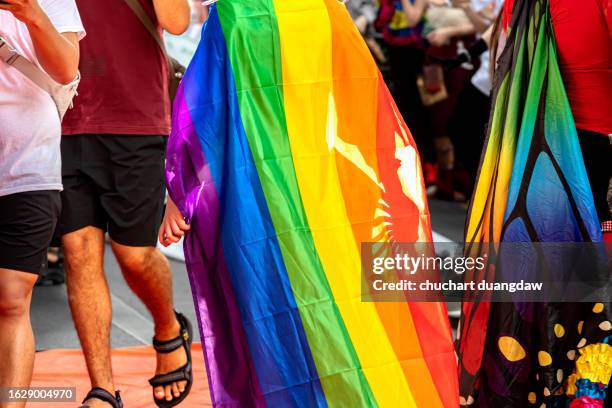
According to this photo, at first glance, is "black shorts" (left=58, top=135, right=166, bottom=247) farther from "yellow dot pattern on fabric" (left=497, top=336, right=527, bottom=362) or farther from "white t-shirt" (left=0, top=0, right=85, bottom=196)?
"yellow dot pattern on fabric" (left=497, top=336, right=527, bottom=362)

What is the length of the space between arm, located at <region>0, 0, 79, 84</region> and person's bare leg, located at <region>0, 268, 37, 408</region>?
26.2 inches

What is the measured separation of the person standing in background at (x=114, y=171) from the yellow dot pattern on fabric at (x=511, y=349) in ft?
4.57

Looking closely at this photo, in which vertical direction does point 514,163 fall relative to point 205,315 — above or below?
above

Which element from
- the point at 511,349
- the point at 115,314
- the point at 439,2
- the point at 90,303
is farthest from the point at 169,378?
the point at 439,2

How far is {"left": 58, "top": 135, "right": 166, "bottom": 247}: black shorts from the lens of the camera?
16.3ft

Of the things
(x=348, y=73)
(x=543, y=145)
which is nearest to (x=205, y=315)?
(x=348, y=73)

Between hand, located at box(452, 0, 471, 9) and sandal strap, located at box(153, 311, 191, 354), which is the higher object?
sandal strap, located at box(153, 311, 191, 354)

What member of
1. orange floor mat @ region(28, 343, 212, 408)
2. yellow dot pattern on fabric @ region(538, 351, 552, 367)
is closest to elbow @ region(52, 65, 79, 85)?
orange floor mat @ region(28, 343, 212, 408)

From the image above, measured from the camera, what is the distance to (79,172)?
4992mm

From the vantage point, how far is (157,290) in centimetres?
513

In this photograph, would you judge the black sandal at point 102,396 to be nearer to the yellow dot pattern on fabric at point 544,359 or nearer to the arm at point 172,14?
the arm at point 172,14

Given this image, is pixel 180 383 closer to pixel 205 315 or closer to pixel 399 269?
pixel 205 315

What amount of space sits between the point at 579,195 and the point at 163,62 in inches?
68.7

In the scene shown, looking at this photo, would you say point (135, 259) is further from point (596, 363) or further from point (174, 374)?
point (596, 363)
